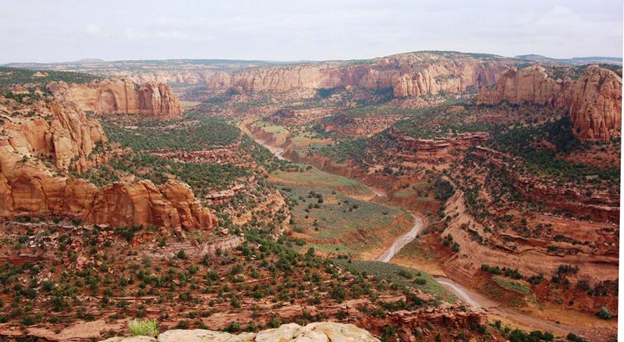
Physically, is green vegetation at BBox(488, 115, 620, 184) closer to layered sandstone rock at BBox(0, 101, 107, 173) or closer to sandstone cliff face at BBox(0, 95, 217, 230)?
sandstone cliff face at BBox(0, 95, 217, 230)

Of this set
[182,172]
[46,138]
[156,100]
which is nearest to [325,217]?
[182,172]

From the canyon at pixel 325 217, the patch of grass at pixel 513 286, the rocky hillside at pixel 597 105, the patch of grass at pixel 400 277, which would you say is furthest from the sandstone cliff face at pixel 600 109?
the patch of grass at pixel 400 277

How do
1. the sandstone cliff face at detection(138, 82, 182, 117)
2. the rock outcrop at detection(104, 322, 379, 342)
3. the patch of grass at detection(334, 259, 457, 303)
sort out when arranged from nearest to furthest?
the rock outcrop at detection(104, 322, 379, 342) < the patch of grass at detection(334, 259, 457, 303) < the sandstone cliff face at detection(138, 82, 182, 117)

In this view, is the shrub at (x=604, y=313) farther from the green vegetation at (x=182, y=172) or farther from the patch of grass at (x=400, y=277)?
the green vegetation at (x=182, y=172)

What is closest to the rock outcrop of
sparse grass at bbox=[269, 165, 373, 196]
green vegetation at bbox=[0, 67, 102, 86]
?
sparse grass at bbox=[269, 165, 373, 196]

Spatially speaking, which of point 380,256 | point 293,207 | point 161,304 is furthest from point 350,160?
point 161,304

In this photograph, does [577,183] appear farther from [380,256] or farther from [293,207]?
[293,207]
